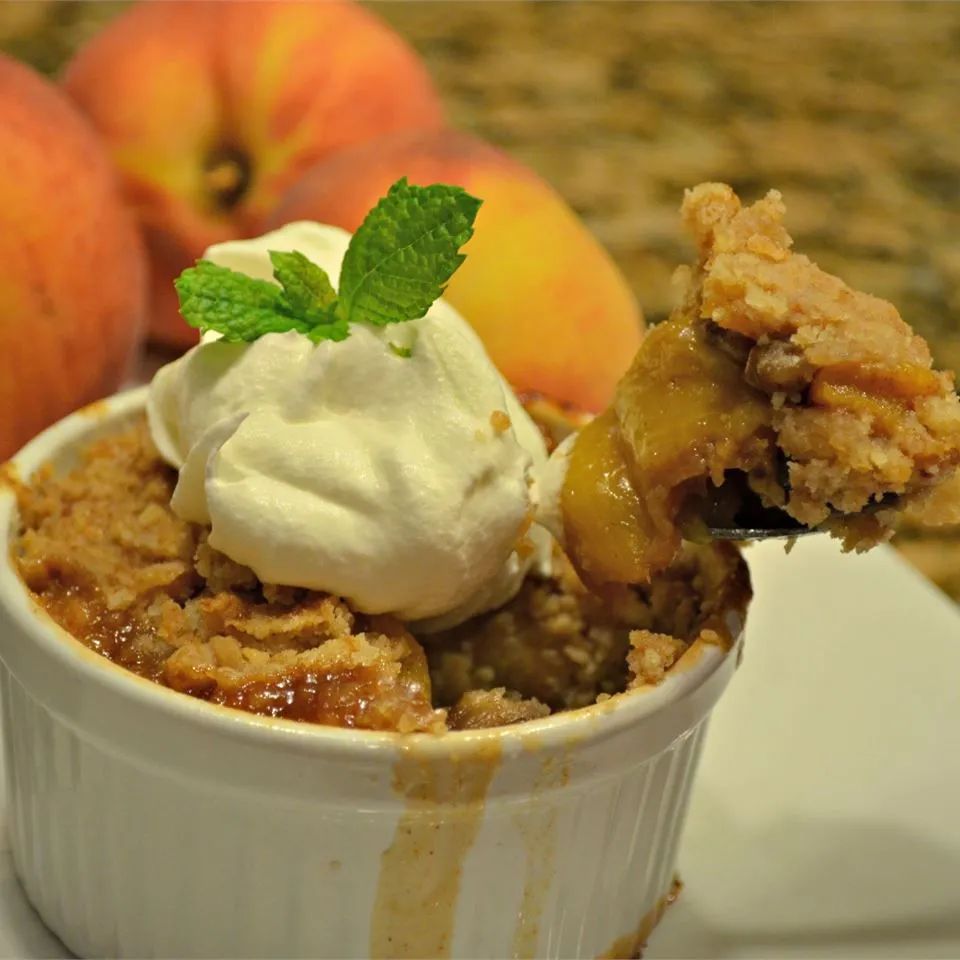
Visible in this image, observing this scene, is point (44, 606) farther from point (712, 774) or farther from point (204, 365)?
point (712, 774)

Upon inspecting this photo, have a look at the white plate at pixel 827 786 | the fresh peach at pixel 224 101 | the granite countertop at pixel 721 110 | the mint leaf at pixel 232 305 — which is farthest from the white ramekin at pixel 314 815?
the granite countertop at pixel 721 110

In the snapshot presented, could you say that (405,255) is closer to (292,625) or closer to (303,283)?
(303,283)

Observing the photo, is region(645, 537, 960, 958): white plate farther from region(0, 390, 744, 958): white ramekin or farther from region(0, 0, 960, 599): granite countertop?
region(0, 0, 960, 599): granite countertop

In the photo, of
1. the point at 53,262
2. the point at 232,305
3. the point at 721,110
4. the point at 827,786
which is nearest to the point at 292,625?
the point at 232,305

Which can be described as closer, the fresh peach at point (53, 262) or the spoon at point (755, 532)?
→ the spoon at point (755, 532)

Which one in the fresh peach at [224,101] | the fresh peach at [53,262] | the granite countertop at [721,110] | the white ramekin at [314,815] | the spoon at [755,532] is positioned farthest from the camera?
the granite countertop at [721,110]

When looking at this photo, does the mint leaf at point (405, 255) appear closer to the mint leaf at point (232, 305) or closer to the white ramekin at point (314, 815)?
the mint leaf at point (232, 305)
